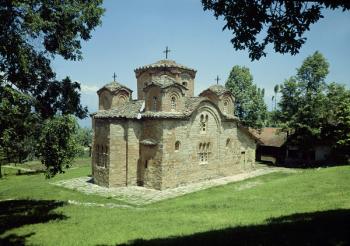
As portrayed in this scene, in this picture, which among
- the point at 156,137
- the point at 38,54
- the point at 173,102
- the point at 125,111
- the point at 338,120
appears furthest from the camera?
the point at 338,120

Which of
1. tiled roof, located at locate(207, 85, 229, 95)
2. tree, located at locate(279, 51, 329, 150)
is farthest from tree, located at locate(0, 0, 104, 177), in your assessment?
tree, located at locate(279, 51, 329, 150)

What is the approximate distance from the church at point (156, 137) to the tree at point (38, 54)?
10.2 meters

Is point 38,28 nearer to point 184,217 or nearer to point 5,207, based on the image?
point 184,217

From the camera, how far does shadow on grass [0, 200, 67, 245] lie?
13180 mm

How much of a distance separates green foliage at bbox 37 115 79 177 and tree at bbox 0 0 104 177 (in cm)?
32

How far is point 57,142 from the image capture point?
1452 centimetres

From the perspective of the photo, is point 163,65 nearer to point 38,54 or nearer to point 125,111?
point 125,111

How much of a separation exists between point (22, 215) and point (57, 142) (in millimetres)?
5814

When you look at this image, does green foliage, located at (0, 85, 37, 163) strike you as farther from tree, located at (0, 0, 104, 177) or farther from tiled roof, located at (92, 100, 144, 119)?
tiled roof, located at (92, 100, 144, 119)

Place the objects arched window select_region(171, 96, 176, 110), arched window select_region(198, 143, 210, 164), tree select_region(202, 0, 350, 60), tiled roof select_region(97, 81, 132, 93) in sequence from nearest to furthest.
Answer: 1. tree select_region(202, 0, 350, 60)
2. arched window select_region(171, 96, 176, 110)
3. arched window select_region(198, 143, 210, 164)
4. tiled roof select_region(97, 81, 132, 93)

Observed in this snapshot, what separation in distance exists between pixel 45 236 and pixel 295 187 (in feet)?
53.1

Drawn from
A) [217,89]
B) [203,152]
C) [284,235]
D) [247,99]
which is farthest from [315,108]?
[284,235]

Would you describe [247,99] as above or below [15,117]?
above

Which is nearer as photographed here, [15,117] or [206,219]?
[15,117]
